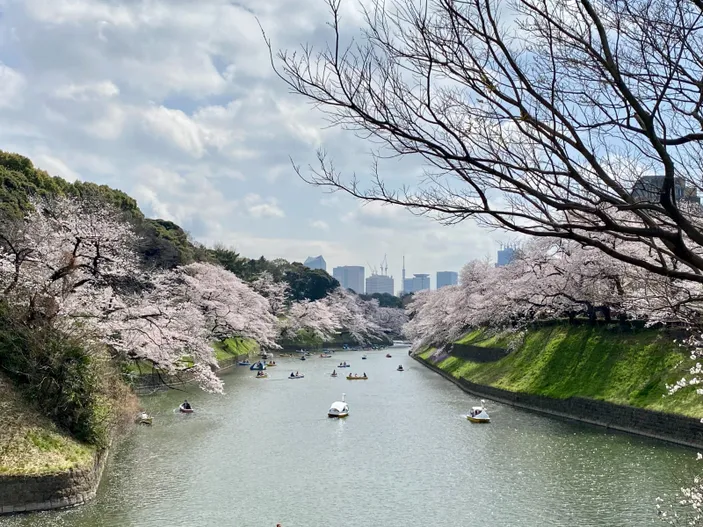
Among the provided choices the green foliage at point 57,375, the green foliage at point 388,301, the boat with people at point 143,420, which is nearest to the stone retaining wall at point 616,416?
the boat with people at point 143,420

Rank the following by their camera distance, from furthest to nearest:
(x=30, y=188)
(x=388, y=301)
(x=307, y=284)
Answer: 1. (x=388, y=301)
2. (x=307, y=284)
3. (x=30, y=188)

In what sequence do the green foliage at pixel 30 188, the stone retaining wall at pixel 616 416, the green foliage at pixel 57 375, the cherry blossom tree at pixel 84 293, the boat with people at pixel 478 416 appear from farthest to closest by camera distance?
the green foliage at pixel 30 188 < the boat with people at pixel 478 416 < the stone retaining wall at pixel 616 416 < the cherry blossom tree at pixel 84 293 < the green foliage at pixel 57 375

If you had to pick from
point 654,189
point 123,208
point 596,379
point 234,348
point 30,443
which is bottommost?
point 30,443

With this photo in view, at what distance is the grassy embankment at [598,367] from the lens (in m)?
23.7

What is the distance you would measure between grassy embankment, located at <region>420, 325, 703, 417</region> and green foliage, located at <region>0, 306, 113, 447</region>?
62.2ft

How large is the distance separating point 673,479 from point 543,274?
16.8 metres

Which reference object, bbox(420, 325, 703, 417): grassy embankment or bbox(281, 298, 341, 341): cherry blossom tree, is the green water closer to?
bbox(420, 325, 703, 417): grassy embankment

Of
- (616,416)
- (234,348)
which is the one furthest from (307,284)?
(616,416)

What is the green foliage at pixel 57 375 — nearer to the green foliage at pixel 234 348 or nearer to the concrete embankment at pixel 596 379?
the concrete embankment at pixel 596 379

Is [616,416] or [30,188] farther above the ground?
[30,188]

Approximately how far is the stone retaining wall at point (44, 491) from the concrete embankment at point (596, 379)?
60.6ft

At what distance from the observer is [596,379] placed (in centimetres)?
2738

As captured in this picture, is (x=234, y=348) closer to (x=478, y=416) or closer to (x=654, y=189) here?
(x=478, y=416)

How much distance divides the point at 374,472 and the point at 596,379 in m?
13.7
